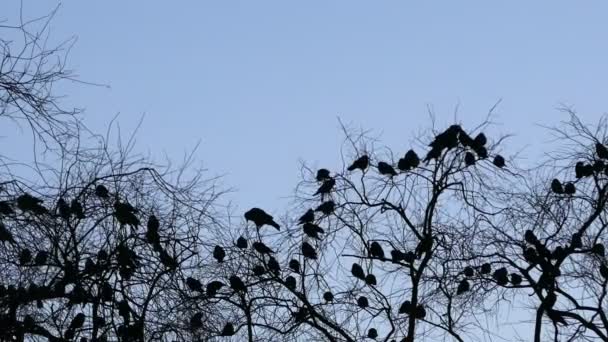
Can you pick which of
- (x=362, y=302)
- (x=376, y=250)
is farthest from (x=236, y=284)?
(x=376, y=250)

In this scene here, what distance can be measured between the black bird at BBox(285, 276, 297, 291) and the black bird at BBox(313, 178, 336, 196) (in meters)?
0.88

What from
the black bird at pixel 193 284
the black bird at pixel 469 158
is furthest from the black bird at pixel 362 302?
the black bird at pixel 193 284

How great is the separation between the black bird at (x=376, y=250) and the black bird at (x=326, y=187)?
27.0 inches

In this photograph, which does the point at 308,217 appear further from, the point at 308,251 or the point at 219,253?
the point at 219,253

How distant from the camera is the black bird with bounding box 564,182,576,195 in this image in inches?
381

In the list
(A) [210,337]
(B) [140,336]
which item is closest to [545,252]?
(A) [210,337]

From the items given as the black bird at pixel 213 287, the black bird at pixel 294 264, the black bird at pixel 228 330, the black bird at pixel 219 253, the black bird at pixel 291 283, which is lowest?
the black bird at pixel 228 330

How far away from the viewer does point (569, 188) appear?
31.7 feet

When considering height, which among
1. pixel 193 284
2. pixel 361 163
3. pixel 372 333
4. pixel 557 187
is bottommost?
pixel 193 284

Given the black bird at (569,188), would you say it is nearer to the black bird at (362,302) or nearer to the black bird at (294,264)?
the black bird at (362,302)

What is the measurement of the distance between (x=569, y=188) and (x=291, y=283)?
2.81m

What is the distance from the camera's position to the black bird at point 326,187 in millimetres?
10062

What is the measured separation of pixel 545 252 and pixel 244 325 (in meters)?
2.97

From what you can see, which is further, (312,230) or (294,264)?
(294,264)
